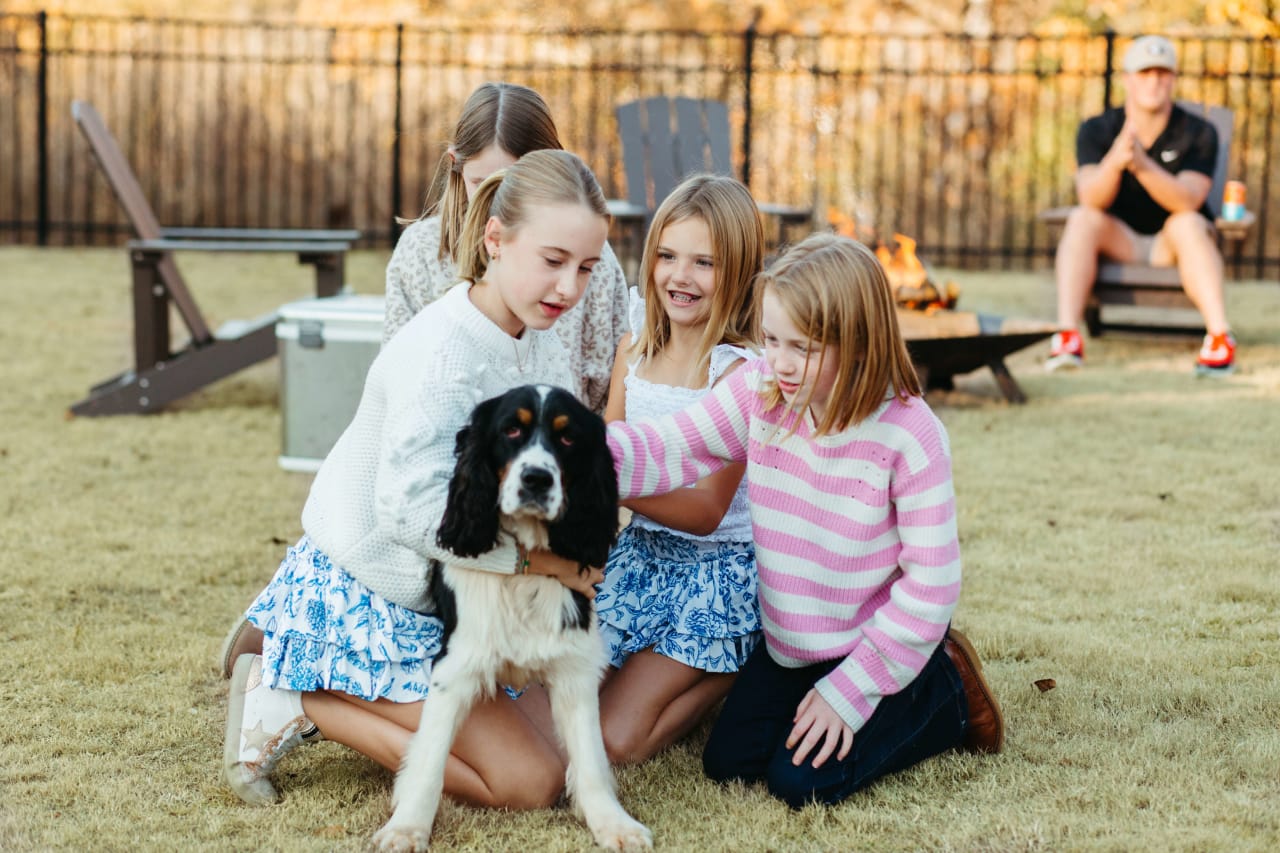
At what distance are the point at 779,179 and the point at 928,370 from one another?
9.60 meters

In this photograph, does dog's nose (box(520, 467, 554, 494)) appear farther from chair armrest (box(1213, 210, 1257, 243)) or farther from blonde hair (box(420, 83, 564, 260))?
chair armrest (box(1213, 210, 1257, 243))

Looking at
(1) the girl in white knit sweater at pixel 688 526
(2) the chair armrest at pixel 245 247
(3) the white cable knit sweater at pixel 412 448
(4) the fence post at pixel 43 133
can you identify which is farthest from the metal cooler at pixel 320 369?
(4) the fence post at pixel 43 133

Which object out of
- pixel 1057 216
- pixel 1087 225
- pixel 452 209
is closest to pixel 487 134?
pixel 452 209

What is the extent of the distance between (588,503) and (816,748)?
762mm

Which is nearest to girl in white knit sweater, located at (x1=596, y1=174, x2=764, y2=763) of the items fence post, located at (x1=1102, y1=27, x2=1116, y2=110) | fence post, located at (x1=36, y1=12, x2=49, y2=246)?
fence post, located at (x1=1102, y1=27, x2=1116, y2=110)

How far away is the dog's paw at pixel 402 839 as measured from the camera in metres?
2.60

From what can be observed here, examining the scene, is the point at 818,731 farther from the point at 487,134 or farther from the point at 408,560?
the point at 487,134

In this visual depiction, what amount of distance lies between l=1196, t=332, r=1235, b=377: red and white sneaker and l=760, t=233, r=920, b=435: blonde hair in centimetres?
576

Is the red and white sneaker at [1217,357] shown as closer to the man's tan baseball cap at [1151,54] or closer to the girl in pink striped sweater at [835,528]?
the man's tan baseball cap at [1151,54]

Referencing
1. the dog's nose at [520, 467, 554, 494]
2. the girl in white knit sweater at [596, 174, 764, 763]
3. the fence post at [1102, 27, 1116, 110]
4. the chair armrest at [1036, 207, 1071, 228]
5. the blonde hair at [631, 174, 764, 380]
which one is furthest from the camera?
the fence post at [1102, 27, 1116, 110]

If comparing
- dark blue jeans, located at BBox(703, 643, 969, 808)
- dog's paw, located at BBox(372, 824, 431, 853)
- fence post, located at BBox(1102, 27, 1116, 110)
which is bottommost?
dog's paw, located at BBox(372, 824, 431, 853)

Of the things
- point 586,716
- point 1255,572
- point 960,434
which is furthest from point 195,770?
point 960,434

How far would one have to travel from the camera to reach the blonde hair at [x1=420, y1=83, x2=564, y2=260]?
3670mm

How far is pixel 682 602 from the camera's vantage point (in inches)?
129
